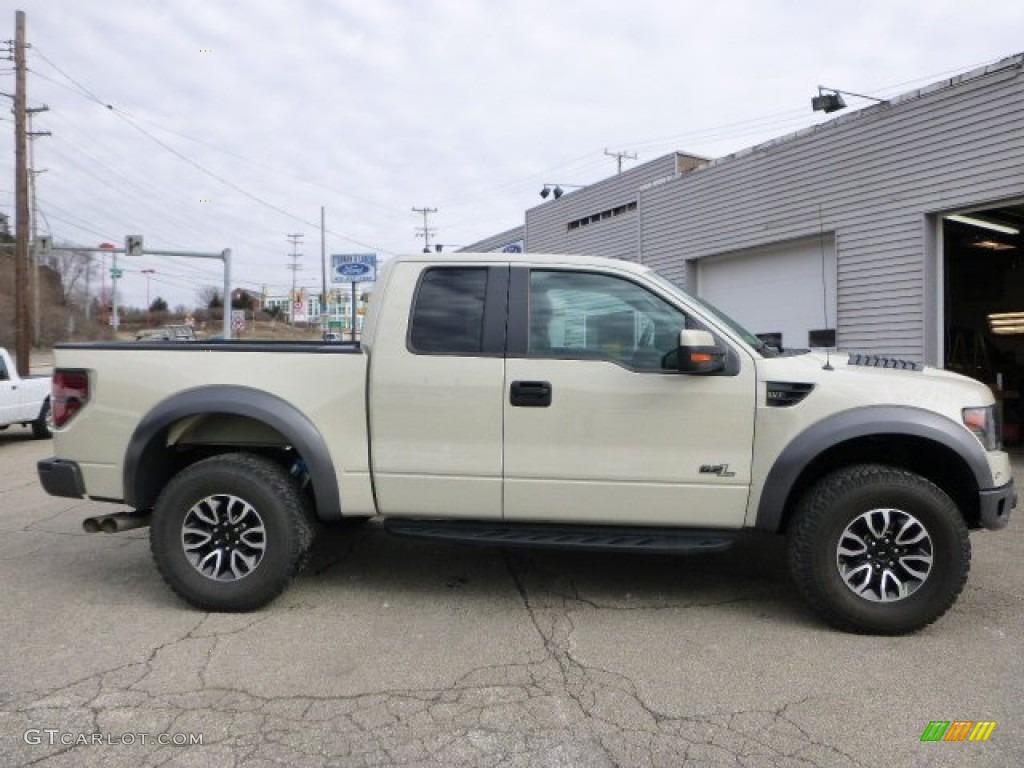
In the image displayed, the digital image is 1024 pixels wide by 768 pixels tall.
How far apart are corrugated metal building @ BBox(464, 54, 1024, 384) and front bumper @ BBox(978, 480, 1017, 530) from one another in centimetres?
436

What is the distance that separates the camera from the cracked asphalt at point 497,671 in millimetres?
2816

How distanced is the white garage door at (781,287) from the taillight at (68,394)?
375 inches

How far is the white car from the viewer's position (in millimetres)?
11523

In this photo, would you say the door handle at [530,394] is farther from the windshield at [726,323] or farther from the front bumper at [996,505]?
the front bumper at [996,505]

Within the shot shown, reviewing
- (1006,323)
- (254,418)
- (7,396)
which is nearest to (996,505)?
→ (254,418)

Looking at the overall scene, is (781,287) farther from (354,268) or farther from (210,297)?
(210,297)

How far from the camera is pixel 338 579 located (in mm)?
4777

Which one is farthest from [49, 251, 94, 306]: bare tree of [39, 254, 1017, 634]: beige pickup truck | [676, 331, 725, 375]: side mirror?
[676, 331, 725, 375]: side mirror

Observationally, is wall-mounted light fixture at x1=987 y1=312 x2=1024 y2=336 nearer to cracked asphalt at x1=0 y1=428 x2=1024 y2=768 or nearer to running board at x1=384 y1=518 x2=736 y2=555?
cracked asphalt at x1=0 y1=428 x2=1024 y2=768

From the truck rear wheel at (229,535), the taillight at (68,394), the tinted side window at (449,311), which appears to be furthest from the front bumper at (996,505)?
the taillight at (68,394)

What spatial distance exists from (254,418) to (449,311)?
1226mm

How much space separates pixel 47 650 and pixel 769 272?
1104cm

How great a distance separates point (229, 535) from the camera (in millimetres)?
4152

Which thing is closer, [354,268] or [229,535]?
[229,535]
